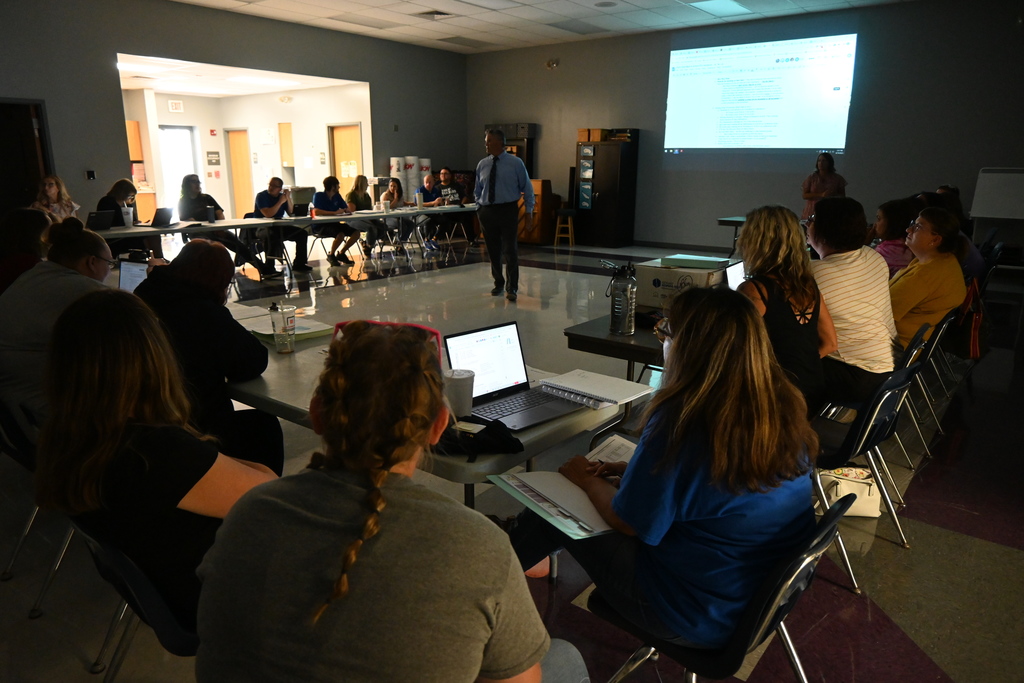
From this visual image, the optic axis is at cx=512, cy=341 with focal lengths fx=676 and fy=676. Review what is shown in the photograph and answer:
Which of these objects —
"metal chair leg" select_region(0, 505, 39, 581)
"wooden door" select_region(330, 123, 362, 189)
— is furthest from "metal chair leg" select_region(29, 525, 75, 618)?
"wooden door" select_region(330, 123, 362, 189)

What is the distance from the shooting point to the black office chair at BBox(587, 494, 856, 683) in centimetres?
129

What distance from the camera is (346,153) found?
41.3 ft

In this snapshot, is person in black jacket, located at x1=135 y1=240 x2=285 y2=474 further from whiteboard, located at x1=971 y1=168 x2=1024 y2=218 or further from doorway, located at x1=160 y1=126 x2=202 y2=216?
doorway, located at x1=160 y1=126 x2=202 y2=216

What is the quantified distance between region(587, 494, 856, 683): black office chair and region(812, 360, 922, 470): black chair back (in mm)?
931

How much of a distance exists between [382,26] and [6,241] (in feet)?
27.6

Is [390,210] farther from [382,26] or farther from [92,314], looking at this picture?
[92,314]

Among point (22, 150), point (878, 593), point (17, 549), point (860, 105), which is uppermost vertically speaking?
point (860, 105)

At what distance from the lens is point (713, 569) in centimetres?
139

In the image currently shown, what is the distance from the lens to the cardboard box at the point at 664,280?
3.12 m

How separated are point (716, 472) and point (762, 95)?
9727mm

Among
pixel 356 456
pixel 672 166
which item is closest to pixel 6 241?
pixel 356 456

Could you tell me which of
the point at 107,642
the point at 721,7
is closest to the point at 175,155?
the point at 721,7

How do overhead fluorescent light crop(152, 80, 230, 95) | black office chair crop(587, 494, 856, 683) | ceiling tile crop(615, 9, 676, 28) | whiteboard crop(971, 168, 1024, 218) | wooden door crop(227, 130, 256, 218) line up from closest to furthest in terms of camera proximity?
black office chair crop(587, 494, 856, 683), whiteboard crop(971, 168, 1024, 218), ceiling tile crop(615, 9, 676, 28), overhead fluorescent light crop(152, 80, 230, 95), wooden door crop(227, 130, 256, 218)

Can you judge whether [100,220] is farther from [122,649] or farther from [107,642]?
[122,649]
